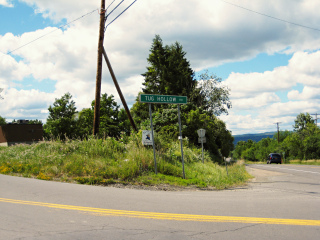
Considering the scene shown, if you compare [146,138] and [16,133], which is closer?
[146,138]

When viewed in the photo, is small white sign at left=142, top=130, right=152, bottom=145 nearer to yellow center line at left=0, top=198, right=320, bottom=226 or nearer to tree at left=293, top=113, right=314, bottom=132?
yellow center line at left=0, top=198, right=320, bottom=226

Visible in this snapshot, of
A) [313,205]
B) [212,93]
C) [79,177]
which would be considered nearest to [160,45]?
[212,93]

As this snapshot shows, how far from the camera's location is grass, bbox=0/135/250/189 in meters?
11.7

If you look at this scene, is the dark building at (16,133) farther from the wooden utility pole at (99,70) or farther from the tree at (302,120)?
the tree at (302,120)

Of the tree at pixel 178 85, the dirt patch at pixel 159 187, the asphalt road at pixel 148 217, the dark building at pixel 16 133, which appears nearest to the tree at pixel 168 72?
the tree at pixel 178 85

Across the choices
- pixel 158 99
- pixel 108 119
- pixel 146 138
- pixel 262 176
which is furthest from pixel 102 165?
pixel 108 119

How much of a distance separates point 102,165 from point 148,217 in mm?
6800

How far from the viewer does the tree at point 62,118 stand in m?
48.3

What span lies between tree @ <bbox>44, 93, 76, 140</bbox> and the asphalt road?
41520 mm

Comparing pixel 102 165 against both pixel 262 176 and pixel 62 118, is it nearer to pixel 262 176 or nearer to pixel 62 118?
pixel 262 176

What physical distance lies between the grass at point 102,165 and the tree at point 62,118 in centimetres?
3299

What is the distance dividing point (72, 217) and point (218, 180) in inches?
313

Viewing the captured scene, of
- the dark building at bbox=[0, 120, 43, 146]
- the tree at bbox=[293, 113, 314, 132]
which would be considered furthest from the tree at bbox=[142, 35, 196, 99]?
the tree at bbox=[293, 113, 314, 132]

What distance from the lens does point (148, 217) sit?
602cm
